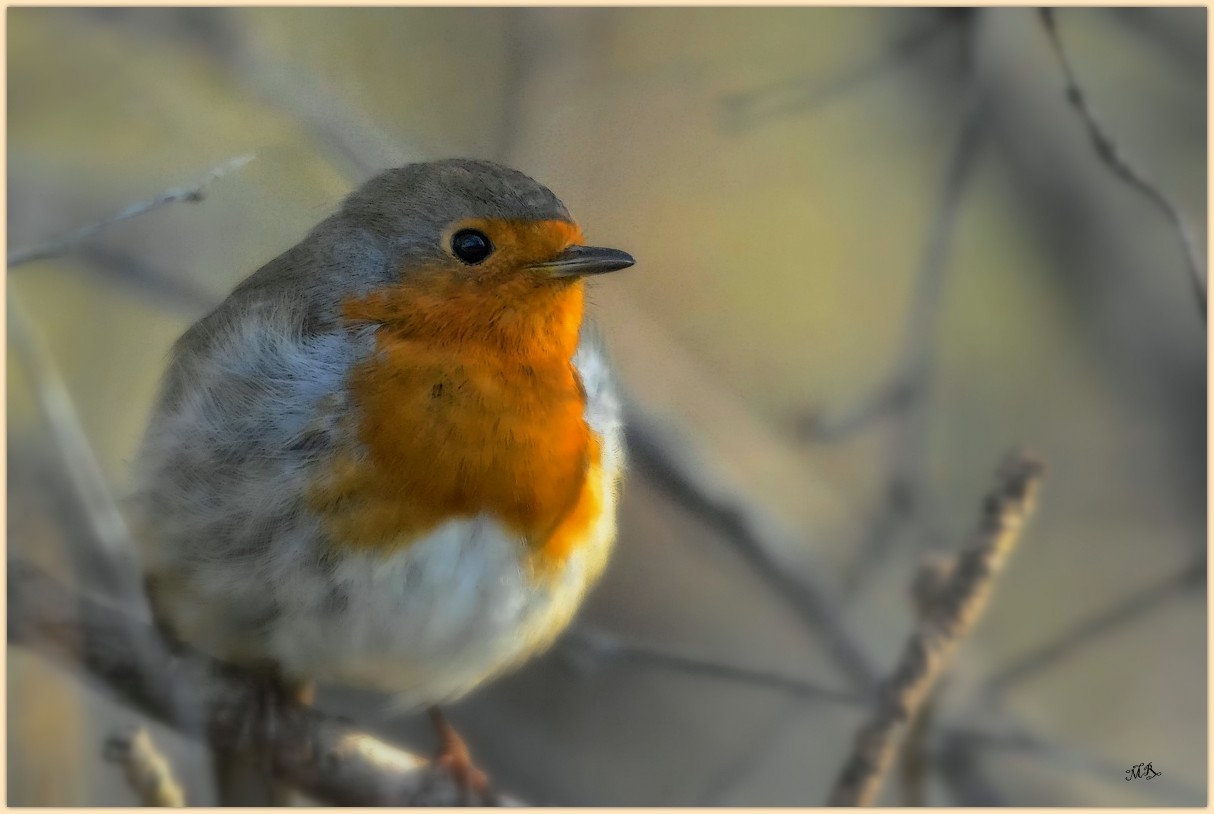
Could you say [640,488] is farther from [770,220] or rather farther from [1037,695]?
[1037,695]

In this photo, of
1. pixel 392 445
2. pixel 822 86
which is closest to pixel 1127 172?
pixel 822 86

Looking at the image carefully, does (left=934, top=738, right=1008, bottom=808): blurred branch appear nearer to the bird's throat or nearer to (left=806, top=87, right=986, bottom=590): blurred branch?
(left=806, top=87, right=986, bottom=590): blurred branch

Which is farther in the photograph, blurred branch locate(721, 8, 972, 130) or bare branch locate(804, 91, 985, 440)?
bare branch locate(804, 91, 985, 440)

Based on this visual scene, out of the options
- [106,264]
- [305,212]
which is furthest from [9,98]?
[305,212]

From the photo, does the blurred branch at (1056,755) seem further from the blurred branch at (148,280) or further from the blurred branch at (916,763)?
the blurred branch at (148,280)

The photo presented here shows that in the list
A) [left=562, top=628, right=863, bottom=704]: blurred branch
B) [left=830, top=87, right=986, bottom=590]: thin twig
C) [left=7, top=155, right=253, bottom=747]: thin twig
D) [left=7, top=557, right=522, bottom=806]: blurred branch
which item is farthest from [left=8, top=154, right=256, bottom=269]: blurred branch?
[left=830, top=87, right=986, bottom=590]: thin twig

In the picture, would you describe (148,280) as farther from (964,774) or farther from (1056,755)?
(1056,755)
